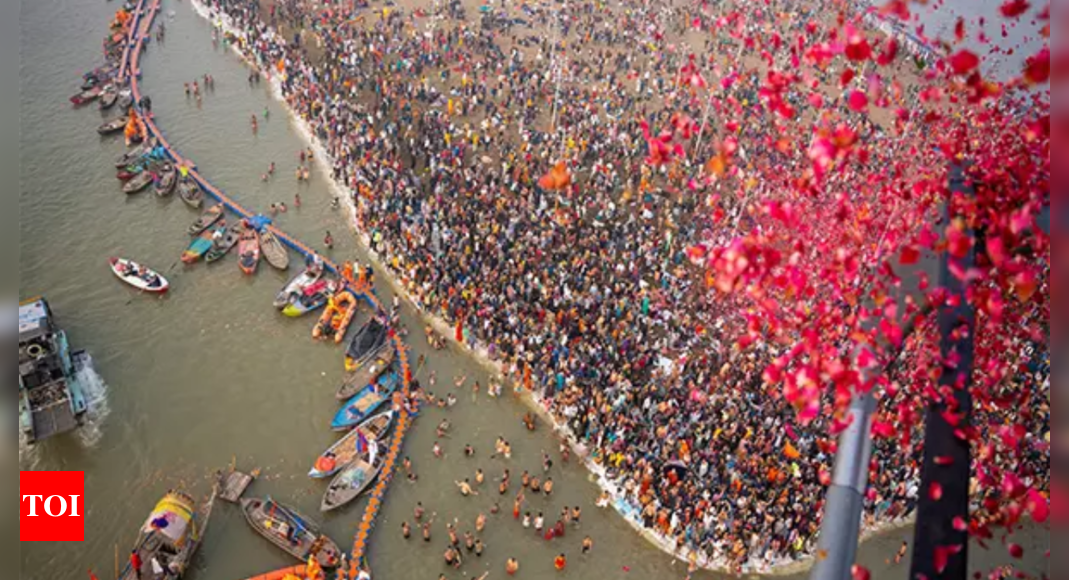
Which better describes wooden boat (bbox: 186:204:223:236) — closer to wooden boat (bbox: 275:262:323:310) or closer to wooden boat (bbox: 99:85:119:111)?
wooden boat (bbox: 275:262:323:310)

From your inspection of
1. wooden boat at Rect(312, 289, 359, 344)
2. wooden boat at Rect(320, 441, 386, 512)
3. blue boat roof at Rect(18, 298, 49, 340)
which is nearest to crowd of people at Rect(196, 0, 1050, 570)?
wooden boat at Rect(312, 289, 359, 344)

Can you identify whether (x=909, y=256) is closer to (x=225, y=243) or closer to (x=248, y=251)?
(x=248, y=251)

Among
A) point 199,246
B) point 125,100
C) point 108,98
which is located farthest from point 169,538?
point 108,98

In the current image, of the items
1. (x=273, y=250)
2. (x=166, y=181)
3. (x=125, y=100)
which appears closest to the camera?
(x=273, y=250)

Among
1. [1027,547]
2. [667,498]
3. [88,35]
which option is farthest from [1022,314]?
[88,35]

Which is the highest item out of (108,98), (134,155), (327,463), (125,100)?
Answer: (125,100)

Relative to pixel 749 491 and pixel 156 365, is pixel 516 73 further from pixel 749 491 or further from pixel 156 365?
pixel 749 491

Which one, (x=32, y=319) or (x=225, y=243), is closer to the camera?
(x=32, y=319)

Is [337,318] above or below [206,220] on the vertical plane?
below
